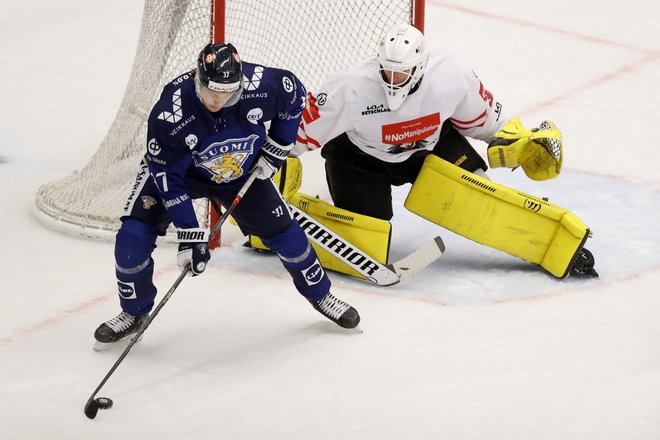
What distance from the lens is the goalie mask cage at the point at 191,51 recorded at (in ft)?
15.5

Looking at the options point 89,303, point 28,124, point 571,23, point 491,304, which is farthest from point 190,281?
point 571,23

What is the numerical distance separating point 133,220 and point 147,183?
4.8 inches

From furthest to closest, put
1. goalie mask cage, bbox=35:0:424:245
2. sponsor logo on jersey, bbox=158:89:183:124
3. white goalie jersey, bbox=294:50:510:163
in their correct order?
1. goalie mask cage, bbox=35:0:424:245
2. white goalie jersey, bbox=294:50:510:163
3. sponsor logo on jersey, bbox=158:89:183:124

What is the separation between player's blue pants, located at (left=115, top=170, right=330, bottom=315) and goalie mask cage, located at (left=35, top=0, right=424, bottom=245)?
78 centimetres

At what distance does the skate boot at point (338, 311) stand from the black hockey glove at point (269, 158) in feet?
1.55

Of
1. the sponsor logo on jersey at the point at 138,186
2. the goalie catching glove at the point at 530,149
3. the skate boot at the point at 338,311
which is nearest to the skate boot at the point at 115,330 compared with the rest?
the sponsor logo on jersey at the point at 138,186

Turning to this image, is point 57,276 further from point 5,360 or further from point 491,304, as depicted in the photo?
point 491,304

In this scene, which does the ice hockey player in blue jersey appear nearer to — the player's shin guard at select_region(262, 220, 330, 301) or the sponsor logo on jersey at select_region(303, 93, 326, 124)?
the player's shin guard at select_region(262, 220, 330, 301)

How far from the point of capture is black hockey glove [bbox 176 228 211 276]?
374 centimetres

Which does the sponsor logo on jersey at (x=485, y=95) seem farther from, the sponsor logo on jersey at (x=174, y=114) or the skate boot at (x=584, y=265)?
the sponsor logo on jersey at (x=174, y=114)

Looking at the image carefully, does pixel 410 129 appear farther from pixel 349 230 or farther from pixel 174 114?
pixel 174 114

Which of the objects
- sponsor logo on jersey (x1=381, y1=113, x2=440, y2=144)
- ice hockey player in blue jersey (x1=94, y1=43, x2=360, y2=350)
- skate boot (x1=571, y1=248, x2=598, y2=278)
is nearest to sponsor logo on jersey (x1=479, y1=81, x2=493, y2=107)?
sponsor logo on jersey (x1=381, y1=113, x2=440, y2=144)

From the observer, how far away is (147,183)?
388 centimetres

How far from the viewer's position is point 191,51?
15.5 ft
